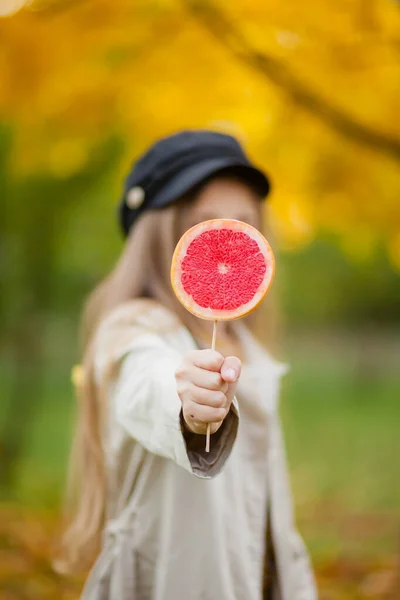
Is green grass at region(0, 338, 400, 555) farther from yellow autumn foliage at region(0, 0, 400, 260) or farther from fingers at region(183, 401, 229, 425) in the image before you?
fingers at region(183, 401, 229, 425)

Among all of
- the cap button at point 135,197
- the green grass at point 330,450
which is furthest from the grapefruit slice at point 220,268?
the green grass at point 330,450

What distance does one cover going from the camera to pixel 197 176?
4.92 ft

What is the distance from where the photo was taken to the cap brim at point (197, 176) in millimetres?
1506

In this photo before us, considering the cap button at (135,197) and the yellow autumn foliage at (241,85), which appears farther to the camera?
the yellow autumn foliage at (241,85)

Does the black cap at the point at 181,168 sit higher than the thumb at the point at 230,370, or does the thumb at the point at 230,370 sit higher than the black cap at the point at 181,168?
the black cap at the point at 181,168

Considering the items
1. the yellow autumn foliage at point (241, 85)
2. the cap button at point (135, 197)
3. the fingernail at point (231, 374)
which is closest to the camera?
the fingernail at point (231, 374)

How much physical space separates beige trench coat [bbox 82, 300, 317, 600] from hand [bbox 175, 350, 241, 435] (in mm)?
143

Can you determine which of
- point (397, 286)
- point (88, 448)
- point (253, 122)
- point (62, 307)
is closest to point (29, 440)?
point (62, 307)

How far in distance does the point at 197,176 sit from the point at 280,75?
1176 millimetres

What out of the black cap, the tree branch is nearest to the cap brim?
the black cap

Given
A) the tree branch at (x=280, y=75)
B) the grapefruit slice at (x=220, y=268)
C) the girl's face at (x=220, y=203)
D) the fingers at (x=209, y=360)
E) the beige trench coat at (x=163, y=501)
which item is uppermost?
the tree branch at (x=280, y=75)

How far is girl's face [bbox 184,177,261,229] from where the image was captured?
1.57m

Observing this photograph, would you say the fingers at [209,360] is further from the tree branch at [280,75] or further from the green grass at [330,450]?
the green grass at [330,450]

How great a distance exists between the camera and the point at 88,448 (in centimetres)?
168
